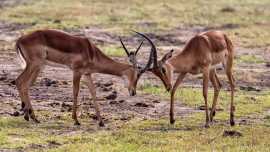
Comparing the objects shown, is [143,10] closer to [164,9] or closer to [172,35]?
[164,9]

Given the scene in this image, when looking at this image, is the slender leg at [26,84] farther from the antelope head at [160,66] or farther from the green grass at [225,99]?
the green grass at [225,99]

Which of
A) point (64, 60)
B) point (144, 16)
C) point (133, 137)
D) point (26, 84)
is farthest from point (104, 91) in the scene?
point (144, 16)

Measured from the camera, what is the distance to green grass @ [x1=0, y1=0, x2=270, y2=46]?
92.4 feet

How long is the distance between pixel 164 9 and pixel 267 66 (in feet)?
52.3

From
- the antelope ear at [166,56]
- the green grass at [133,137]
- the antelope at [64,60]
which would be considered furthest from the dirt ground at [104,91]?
the antelope ear at [166,56]

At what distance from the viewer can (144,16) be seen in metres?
32.8

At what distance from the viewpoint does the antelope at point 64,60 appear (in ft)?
41.4

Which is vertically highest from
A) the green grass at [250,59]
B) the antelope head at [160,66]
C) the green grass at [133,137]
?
the antelope head at [160,66]

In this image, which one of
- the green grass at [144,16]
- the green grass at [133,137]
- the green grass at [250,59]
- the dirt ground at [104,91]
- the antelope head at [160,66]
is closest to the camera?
the green grass at [133,137]

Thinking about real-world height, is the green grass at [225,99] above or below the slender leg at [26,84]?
below

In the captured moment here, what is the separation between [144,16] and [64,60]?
66.1ft

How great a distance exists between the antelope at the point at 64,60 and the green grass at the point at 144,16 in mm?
12419

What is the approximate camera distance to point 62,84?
54.6 ft

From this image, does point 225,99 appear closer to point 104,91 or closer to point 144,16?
point 104,91
